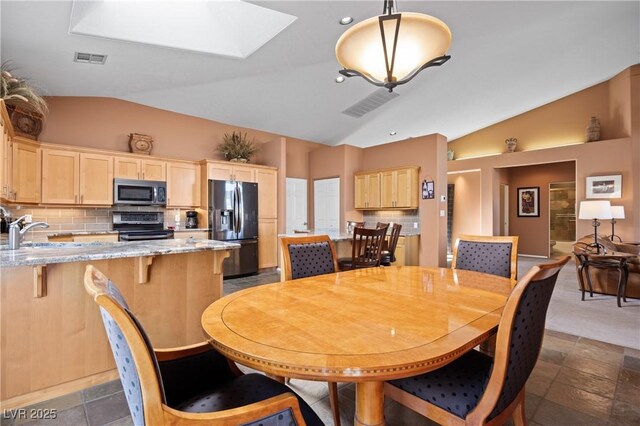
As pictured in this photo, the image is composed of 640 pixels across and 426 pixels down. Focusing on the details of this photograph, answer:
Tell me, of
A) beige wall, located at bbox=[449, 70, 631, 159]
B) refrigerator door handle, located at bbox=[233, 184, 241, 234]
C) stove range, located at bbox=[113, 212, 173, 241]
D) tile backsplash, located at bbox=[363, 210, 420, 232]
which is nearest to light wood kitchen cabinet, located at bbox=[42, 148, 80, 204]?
stove range, located at bbox=[113, 212, 173, 241]

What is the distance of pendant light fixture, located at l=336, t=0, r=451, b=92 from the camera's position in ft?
5.41

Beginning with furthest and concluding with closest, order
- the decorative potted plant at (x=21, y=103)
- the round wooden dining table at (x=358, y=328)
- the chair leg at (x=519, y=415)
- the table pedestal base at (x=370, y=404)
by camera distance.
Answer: the decorative potted plant at (x=21, y=103)
the chair leg at (x=519, y=415)
the table pedestal base at (x=370, y=404)
the round wooden dining table at (x=358, y=328)

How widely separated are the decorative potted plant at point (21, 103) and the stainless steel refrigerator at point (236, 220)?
2264mm

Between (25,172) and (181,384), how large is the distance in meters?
4.07

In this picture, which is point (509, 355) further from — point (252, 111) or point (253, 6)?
point (252, 111)

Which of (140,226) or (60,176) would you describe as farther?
(140,226)

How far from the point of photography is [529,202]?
8.48 m

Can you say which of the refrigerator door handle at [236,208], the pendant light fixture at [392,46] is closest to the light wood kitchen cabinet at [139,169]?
the refrigerator door handle at [236,208]

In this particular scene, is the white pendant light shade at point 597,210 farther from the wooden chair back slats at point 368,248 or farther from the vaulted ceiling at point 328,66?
the wooden chair back slats at point 368,248

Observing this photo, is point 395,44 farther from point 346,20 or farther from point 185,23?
point 185,23

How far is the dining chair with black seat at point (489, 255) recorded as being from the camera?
222 centimetres

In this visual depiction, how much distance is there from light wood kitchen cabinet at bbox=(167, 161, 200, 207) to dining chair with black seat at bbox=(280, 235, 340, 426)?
3.61 m

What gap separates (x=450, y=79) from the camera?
5.34 m

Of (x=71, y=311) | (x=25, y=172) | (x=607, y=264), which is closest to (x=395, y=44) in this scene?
(x=71, y=311)
